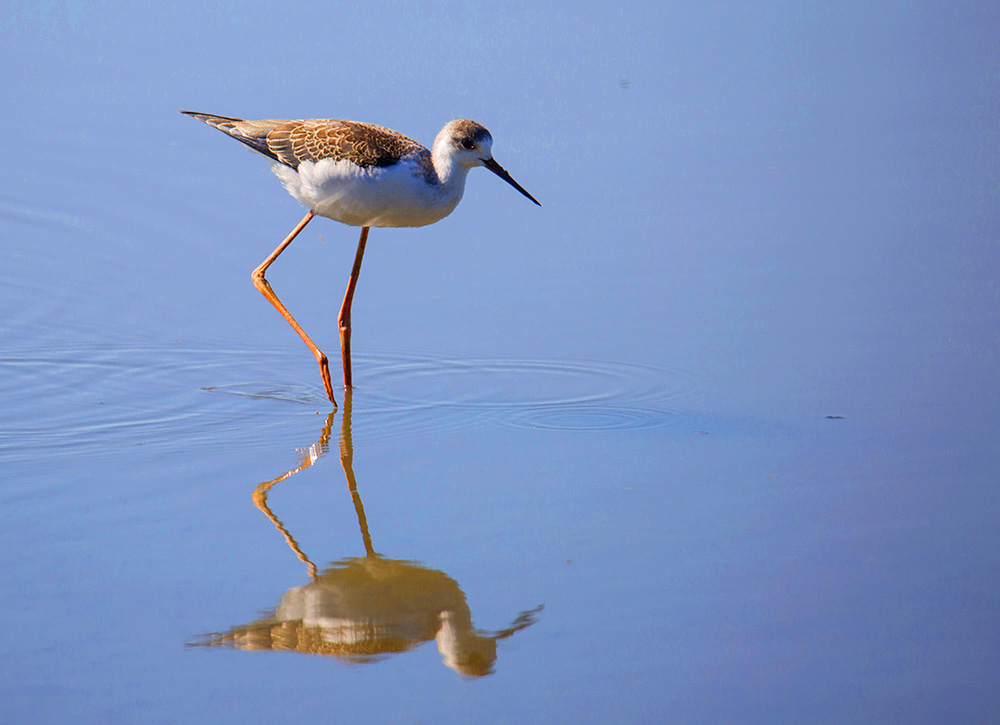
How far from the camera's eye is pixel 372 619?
4.04 meters

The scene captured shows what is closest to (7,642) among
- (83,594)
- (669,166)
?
(83,594)

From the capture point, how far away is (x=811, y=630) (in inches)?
155

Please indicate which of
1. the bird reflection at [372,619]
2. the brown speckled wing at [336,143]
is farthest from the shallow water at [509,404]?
the brown speckled wing at [336,143]

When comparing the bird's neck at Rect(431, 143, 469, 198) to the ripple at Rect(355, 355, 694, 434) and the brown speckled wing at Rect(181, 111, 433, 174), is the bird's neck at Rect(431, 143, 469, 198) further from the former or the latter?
the ripple at Rect(355, 355, 694, 434)

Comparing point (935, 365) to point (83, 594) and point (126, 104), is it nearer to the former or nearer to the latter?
point (83, 594)

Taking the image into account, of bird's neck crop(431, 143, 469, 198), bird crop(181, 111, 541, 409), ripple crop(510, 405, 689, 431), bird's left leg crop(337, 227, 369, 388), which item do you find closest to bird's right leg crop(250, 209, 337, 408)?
bird crop(181, 111, 541, 409)

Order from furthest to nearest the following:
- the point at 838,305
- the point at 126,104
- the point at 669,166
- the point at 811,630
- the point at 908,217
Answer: the point at 126,104
the point at 669,166
the point at 908,217
the point at 838,305
the point at 811,630

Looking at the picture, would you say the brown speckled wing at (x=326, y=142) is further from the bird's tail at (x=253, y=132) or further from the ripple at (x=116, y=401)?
the ripple at (x=116, y=401)

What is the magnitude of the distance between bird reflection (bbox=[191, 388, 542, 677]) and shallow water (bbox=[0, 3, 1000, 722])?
1 cm

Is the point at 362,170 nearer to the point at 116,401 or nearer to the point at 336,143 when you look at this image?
the point at 336,143

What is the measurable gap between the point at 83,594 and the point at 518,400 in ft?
8.44

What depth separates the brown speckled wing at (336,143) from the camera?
20.3 ft

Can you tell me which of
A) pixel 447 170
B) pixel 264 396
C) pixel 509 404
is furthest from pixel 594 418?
pixel 264 396

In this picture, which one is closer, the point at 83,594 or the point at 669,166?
the point at 83,594
